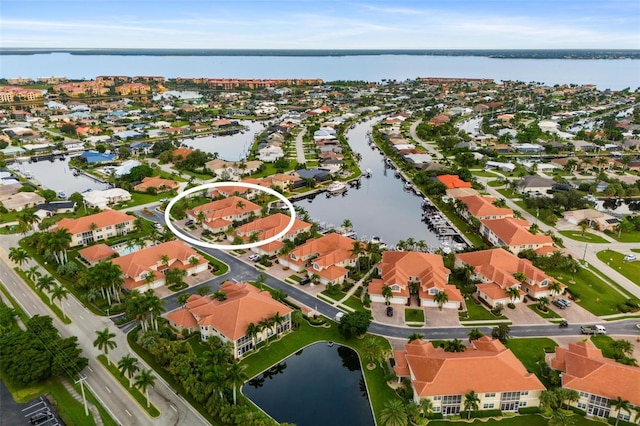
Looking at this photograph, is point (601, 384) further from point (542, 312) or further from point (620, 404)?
point (542, 312)

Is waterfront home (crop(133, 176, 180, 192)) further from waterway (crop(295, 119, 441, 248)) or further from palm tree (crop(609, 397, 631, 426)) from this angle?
palm tree (crop(609, 397, 631, 426))

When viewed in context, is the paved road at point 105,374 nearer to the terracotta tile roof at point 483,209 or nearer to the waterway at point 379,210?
the waterway at point 379,210

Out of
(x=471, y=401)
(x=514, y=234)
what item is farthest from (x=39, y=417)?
(x=514, y=234)

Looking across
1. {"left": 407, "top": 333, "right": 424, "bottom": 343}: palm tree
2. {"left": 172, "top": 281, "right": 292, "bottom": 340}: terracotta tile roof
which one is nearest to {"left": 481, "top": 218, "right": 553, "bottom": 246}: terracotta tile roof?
{"left": 407, "top": 333, "right": 424, "bottom": 343}: palm tree

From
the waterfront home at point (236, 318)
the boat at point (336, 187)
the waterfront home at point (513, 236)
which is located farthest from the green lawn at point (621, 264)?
the boat at point (336, 187)

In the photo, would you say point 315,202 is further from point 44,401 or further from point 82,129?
point 82,129

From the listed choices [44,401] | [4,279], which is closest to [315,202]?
[4,279]

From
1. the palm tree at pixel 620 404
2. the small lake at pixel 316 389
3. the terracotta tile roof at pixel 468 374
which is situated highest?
the terracotta tile roof at pixel 468 374
